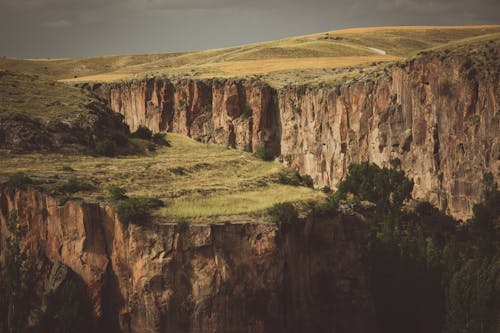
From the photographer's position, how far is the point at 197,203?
41125 millimetres

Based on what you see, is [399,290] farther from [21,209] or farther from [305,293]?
[21,209]

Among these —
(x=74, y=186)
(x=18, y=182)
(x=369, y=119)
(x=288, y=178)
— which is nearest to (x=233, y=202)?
(x=74, y=186)

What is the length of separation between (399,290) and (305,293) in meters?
11.4

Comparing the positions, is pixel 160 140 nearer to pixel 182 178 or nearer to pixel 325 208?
pixel 182 178

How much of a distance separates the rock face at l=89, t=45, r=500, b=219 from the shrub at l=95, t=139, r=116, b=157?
3136 centimetres

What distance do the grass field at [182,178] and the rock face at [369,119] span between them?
1896 centimetres

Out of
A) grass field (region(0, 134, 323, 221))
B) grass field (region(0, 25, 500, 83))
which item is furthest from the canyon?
grass field (region(0, 25, 500, 83))

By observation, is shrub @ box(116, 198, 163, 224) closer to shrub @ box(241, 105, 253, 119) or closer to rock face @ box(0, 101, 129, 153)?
rock face @ box(0, 101, 129, 153)

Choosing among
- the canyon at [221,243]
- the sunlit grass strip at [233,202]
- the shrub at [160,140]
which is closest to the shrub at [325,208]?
the canyon at [221,243]

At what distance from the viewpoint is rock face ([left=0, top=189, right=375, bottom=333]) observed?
36281 millimetres

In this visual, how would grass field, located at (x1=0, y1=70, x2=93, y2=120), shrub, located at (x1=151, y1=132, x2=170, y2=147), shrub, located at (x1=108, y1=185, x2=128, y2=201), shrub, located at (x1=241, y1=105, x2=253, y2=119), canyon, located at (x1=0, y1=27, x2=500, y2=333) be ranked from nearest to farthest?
canyon, located at (x1=0, y1=27, x2=500, y2=333), shrub, located at (x1=108, y1=185, x2=128, y2=201), grass field, located at (x1=0, y1=70, x2=93, y2=120), shrub, located at (x1=151, y1=132, x2=170, y2=147), shrub, located at (x1=241, y1=105, x2=253, y2=119)

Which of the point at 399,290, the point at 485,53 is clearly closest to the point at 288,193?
the point at 399,290

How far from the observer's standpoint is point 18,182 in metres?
39.6

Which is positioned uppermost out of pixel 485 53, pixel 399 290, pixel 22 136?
pixel 485 53
